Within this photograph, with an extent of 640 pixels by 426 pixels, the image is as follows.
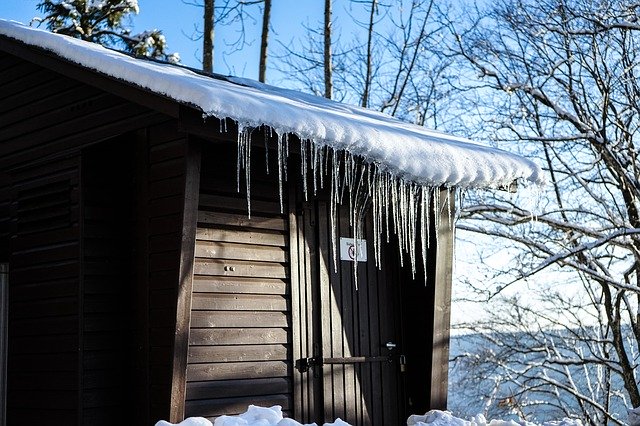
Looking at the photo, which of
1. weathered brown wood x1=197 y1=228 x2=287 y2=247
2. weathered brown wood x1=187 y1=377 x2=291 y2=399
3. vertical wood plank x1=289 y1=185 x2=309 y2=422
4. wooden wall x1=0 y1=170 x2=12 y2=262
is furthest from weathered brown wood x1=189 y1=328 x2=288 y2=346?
wooden wall x1=0 y1=170 x2=12 y2=262

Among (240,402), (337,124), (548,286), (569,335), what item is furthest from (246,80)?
(569,335)

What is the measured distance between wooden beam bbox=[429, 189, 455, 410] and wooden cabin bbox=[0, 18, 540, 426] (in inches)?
13.6

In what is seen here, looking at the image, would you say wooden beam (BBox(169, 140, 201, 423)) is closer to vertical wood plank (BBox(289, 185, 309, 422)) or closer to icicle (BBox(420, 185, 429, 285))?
vertical wood plank (BBox(289, 185, 309, 422))

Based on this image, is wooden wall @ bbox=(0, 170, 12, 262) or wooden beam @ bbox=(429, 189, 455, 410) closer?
wooden wall @ bbox=(0, 170, 12, 262)

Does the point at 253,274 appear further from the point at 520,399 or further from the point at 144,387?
the point at 520,399

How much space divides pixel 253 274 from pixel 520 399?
11194mm

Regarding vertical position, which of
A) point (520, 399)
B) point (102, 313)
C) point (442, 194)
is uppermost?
point (442, 194)

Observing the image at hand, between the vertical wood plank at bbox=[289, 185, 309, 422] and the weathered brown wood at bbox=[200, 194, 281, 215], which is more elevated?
the weathered brown wood at bbox=[200, 194, 281, 215]

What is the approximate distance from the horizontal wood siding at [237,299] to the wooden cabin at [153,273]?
0.04 feet

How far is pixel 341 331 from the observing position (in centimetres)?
704

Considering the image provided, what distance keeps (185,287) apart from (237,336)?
0.87 metres

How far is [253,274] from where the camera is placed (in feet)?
20.9

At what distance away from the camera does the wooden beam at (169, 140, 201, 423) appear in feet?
17.6

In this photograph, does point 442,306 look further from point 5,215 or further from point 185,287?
point 5,215
